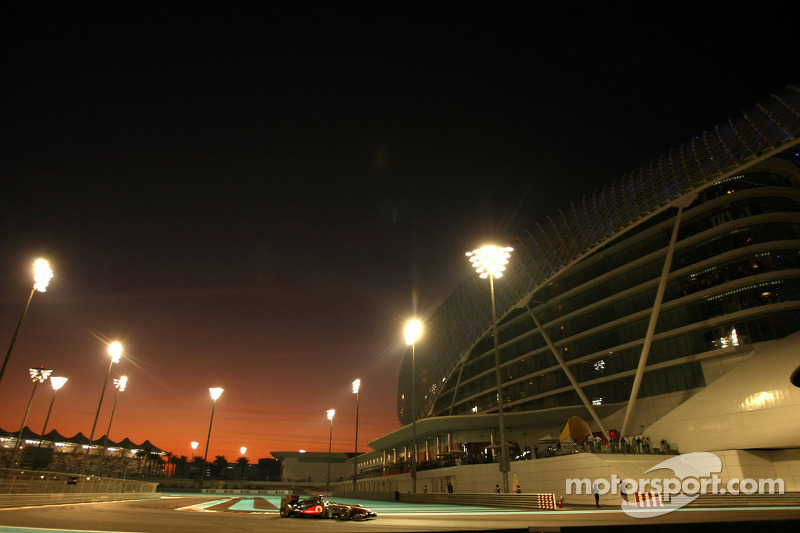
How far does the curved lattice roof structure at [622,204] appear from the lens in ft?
109

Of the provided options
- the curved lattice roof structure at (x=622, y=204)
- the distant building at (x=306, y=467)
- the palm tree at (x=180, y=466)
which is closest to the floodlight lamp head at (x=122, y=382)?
the curved lattice roof structure at (x=622, y=204)

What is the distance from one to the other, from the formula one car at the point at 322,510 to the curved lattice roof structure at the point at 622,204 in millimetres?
34359

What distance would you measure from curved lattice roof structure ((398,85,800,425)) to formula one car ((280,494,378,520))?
113 feet

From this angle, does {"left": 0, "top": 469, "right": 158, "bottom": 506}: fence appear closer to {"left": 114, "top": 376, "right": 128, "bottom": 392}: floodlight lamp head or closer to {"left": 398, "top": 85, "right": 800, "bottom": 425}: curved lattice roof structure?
{"left": 114, "top": 376, "right": 128, "bottom": 392}: floodlight lamp head

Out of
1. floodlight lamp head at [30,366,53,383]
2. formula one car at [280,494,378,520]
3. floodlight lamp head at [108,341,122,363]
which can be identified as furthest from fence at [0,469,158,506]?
formula one car at [280,494,378,520]

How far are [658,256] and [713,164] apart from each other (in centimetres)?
1229

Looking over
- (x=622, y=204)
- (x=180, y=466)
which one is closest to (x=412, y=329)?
(x=622, y=204)

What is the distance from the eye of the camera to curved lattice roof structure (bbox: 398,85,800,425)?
3338 centimetres

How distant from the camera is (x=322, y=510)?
62.7 feet

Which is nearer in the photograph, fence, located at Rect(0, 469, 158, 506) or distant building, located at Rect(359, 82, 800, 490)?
fence, located at Rect(0, 469, 158, 506)

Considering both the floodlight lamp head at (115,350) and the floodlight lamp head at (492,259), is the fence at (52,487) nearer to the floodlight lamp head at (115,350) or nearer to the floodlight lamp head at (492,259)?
the floodlight lamp head at (115,350)

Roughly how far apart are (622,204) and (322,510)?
124 feet

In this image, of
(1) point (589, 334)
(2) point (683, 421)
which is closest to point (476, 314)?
(1) point (589, 334)

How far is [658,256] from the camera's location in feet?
150
